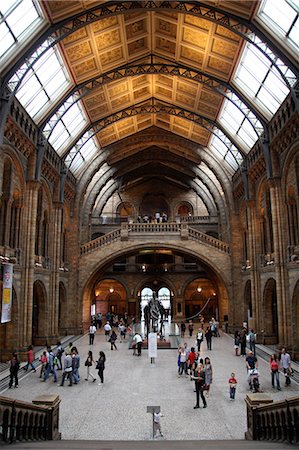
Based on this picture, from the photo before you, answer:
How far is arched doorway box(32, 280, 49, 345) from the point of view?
947 inches

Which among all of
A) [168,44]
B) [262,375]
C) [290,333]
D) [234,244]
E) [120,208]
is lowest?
[262,375]

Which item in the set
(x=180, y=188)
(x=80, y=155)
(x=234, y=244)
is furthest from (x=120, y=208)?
(x=234, y=244)

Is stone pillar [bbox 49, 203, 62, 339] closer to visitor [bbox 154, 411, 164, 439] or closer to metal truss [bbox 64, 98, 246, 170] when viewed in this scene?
metal truss [bbox 64, 98, 246, 170]

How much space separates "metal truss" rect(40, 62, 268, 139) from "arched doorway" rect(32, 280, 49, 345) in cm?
956

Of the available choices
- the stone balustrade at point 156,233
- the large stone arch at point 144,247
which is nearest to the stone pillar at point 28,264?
the large stone arch at point 144,247

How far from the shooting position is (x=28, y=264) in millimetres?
20984

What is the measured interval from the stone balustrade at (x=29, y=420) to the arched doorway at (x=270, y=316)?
1854 centimetres

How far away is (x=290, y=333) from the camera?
1975 centimetres

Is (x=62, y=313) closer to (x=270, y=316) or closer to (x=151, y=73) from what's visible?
(x=270, y=316)

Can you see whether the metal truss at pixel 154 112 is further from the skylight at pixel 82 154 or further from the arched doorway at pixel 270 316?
the arched doorway at pixel 270 316

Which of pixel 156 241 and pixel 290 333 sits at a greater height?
pixel 156 241

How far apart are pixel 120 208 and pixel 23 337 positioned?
2554 cm

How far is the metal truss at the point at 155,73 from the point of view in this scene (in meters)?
22.8

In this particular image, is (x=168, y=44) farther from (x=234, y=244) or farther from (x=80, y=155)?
(x=234, y=244)
